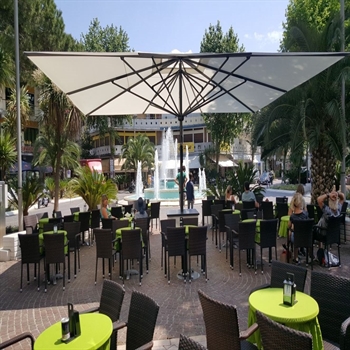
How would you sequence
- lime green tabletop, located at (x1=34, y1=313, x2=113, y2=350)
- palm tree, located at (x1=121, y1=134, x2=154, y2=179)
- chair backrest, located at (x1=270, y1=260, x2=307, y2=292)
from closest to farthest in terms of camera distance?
1. lime green tabletop, located at (x1=34, y1=313, x2=113, y2=350)
2. chair backrest, located at (x1=270, y1=260, x2=307, y2=292)
3. palm tree, located at (x1=121, y1=134, x2=154, y2=179)

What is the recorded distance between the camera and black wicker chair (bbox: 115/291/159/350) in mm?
2828

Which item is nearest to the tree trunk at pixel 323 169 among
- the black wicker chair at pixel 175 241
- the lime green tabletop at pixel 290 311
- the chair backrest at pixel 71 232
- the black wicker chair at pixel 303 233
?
the black wicker chair at pixel 303 233

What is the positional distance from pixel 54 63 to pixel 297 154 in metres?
9.93

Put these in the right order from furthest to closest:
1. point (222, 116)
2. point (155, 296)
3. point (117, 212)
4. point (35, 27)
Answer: point (222, 116) → point (35, 27) → point (117, 212) → point (155, 296)

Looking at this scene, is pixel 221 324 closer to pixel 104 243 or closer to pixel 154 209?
pixel 104 243

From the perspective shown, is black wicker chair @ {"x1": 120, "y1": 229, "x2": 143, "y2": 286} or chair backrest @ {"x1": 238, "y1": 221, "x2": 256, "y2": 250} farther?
chair backrest @ {"x1": 238, "y1": 221, "x2": 256, "y2": 250}

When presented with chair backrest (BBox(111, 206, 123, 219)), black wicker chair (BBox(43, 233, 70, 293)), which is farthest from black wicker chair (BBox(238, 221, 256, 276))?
chair backrest (BBox(111, 206, 123, 219))


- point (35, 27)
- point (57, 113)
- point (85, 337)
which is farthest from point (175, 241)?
point (35, 27)

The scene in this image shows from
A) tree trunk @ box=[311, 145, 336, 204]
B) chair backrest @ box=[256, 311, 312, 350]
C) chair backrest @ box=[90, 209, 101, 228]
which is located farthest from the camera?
tree trunk @ box=[311, 145, 336, 204]

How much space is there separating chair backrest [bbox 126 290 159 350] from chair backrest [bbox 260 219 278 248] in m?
4.15

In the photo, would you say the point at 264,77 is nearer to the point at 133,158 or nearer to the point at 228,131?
the point at 228,131

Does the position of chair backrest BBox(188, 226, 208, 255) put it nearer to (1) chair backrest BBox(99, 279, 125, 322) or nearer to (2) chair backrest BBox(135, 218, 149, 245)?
(2) chair backrest BBox(135, 218, 149, 245)

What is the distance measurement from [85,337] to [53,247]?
11.5 ft

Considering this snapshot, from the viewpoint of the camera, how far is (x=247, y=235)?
6.54 meters
